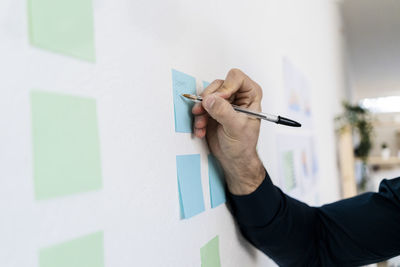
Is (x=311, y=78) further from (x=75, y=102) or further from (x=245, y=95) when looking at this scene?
(x=75, y=102)

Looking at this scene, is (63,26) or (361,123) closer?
(63,26)

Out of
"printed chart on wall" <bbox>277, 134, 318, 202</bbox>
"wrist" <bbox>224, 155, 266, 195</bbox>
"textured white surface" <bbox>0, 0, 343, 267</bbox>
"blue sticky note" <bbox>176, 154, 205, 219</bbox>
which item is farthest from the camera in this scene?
"printed chart on wall" <bbox>277, 134, 318, 202</bbox>

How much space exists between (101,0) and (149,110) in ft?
0.40

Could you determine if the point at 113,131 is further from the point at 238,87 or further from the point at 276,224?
the point at 276,224

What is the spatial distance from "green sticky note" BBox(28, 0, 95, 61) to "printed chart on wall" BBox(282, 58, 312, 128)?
0.69 m

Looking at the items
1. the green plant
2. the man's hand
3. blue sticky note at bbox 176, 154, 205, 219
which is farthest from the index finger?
the green plant

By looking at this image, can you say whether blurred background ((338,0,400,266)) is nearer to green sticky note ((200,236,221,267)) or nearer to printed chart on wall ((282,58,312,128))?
printed chart on wall ((282,58,312,128))

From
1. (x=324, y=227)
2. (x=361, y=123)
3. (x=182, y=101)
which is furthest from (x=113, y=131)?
(x=361, y=123)

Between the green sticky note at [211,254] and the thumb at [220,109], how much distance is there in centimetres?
18

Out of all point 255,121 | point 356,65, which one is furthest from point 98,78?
point 356,65

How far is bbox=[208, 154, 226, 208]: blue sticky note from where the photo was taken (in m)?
0.49

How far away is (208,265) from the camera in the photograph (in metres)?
0.45

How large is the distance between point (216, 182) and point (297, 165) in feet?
1.69

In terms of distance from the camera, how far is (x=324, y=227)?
68 centimetres
